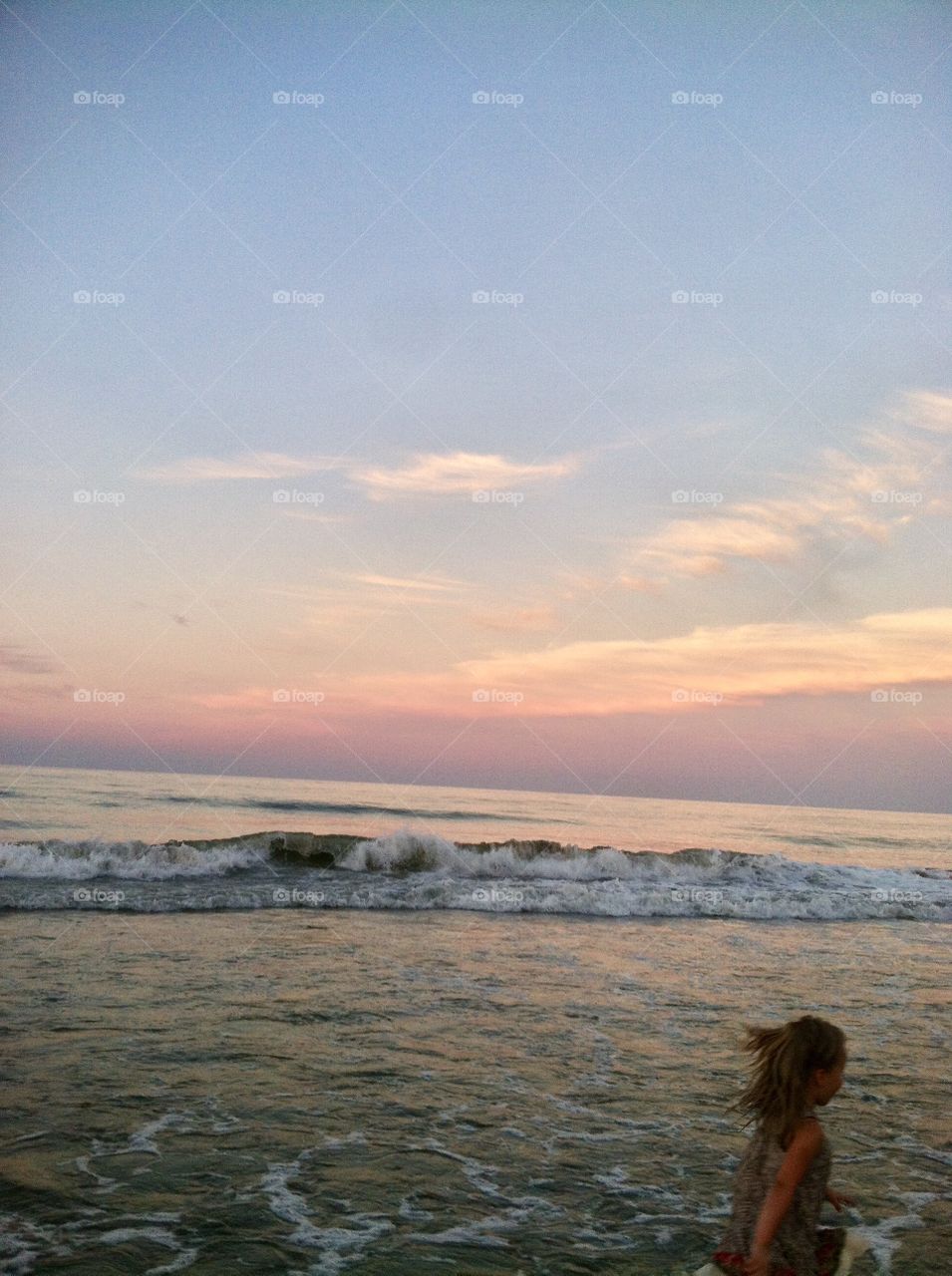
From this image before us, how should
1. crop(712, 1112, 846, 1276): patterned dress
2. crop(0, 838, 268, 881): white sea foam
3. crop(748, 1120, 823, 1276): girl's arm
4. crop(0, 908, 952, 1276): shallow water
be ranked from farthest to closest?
crop(0, 838, 268, 881): white sea foam → crop(0, 908, 952, 1276): shallow water → crop(712, 1112, 846, 1276): patterned dress → crop(748, 1120, 823, 1276): girl's arm

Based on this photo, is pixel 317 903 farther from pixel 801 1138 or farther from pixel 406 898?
pixel 801 1138

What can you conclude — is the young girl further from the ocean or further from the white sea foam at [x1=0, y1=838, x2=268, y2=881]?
the white sea foam at [x1=0, y1=838, x2=268, y2=881]

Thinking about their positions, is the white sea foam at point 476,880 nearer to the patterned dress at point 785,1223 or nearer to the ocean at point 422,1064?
the ocean at point 422,1064

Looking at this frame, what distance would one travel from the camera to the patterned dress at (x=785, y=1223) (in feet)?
9.70

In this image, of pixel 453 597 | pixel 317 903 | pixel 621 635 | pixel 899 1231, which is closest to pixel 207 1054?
pixel 899 1231

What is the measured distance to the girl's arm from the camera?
9.37 feet

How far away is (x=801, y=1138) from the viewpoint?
114 inches

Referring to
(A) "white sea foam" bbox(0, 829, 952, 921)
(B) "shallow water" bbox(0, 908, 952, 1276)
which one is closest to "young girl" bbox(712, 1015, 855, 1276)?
(B) "shallow water" bbox(0, 908, 952, 1276)

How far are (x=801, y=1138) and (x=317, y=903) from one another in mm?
12556

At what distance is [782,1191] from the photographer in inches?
113

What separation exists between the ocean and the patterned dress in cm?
126

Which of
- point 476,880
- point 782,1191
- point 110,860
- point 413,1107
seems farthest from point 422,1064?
point 476,880

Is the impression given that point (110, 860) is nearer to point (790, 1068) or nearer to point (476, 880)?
point (476, 880)

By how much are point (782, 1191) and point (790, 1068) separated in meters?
0.33
